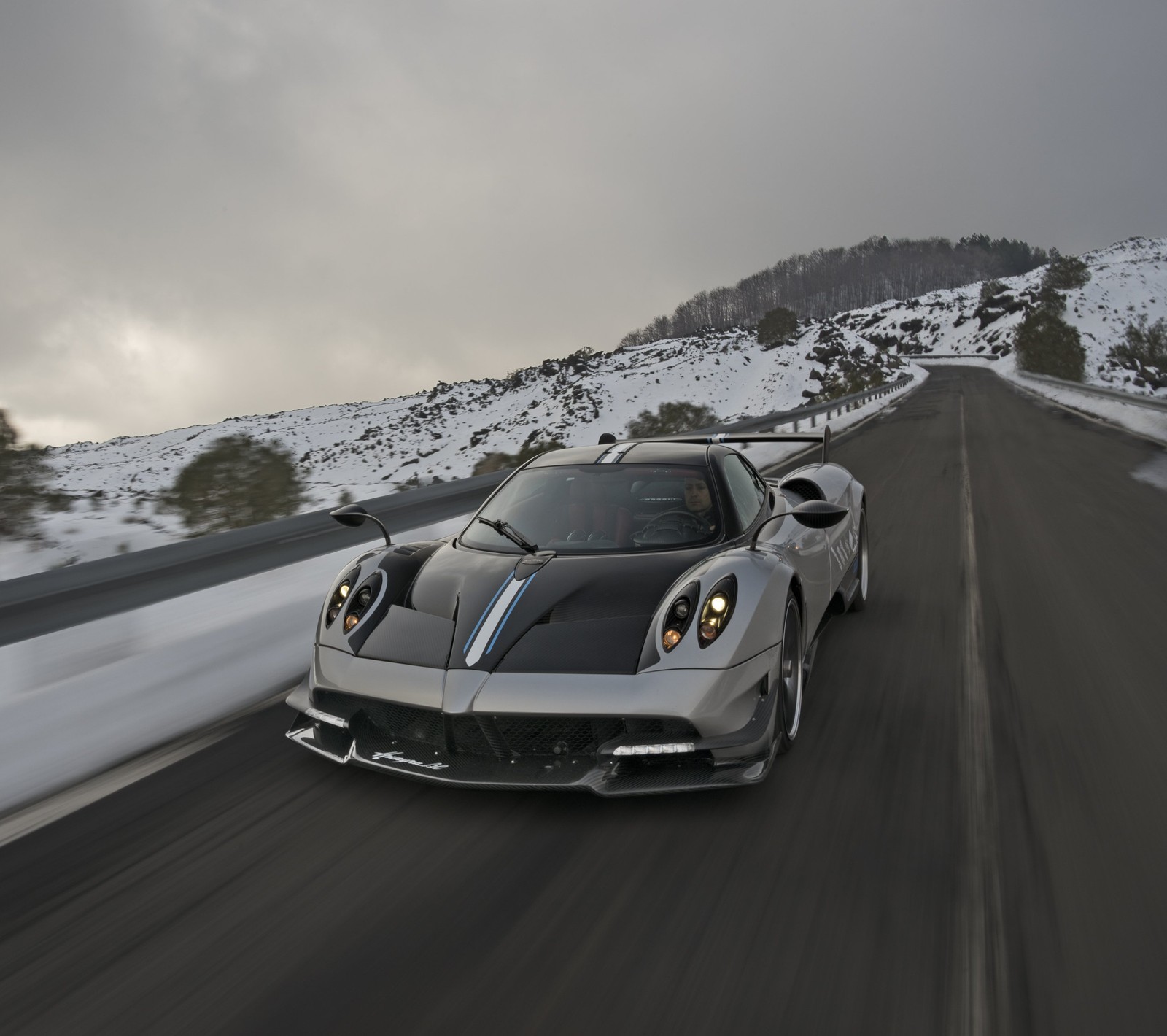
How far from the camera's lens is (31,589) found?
3959mm

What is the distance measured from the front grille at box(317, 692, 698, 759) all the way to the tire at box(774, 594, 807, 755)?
591 mm

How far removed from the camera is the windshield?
4.18m

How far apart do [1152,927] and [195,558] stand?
4.50 meters

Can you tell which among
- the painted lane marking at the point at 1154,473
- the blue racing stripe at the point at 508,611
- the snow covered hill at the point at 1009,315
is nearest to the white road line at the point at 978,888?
the blue racing stripe at the point at 508,611

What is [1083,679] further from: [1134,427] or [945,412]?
[945,412]

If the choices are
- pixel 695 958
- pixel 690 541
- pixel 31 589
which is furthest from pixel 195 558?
pixel 695 958

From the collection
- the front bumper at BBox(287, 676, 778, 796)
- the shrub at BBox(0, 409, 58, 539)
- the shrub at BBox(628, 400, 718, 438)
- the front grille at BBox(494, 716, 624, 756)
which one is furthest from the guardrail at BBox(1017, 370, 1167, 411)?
the shrub at BBox(0, 409, 58, 539)

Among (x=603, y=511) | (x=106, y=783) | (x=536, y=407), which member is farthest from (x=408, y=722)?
(x=536, y=407)

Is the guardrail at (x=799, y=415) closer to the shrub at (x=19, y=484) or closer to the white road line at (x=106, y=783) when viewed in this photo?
the shrub at (x=19, y=484)

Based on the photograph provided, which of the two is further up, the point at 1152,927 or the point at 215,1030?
the point at 215,1030

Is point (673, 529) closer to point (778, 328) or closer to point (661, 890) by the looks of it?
point (661, 890)

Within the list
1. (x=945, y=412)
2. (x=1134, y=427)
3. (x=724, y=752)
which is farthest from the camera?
(x=945, y=412)

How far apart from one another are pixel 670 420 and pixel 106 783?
1006 inches

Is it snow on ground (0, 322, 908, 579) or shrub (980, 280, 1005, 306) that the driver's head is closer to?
snow on ground (0, 322, 908, 579)
